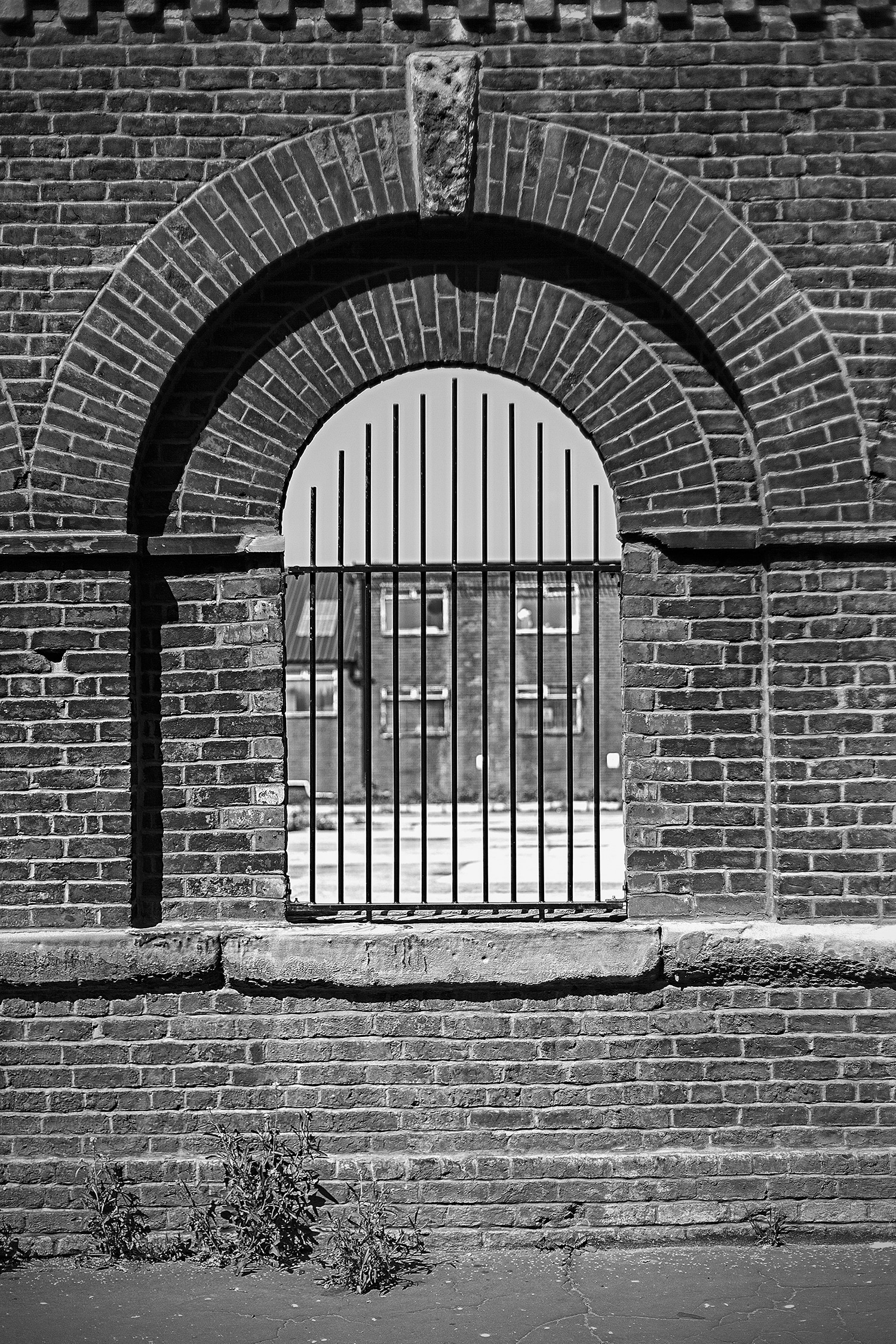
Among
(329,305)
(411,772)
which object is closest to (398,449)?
(329,305)

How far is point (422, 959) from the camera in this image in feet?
14.8

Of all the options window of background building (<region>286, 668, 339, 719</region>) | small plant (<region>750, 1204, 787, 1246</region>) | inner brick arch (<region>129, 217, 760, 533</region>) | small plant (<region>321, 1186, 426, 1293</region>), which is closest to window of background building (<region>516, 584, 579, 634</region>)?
window of background building (<region>286, 668, 339, 719</region>)

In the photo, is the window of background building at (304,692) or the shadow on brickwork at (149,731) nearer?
the shadow on brickwork at (149,731)

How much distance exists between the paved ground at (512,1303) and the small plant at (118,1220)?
0.09 meters

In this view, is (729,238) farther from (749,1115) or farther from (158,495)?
(749,1115)

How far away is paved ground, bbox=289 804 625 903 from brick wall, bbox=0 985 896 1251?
4329 mm

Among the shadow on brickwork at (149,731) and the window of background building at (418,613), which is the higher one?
the window of background building at (418,613)

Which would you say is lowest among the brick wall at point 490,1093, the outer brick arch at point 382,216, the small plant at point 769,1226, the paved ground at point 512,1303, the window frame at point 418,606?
the paved ground at point 512,1303

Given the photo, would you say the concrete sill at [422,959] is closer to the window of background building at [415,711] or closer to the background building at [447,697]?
the background building at [447,697]

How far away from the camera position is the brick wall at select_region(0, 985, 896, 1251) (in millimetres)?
4449

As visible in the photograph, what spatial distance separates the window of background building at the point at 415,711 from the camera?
27.2m

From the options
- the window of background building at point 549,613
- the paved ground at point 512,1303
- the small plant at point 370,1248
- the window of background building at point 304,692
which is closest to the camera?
Result: the paved ground at point 512,1303

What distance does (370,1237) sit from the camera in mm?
4184

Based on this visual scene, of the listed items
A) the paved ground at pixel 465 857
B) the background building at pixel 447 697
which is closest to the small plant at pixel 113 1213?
the paved ground at pixel 465 857
